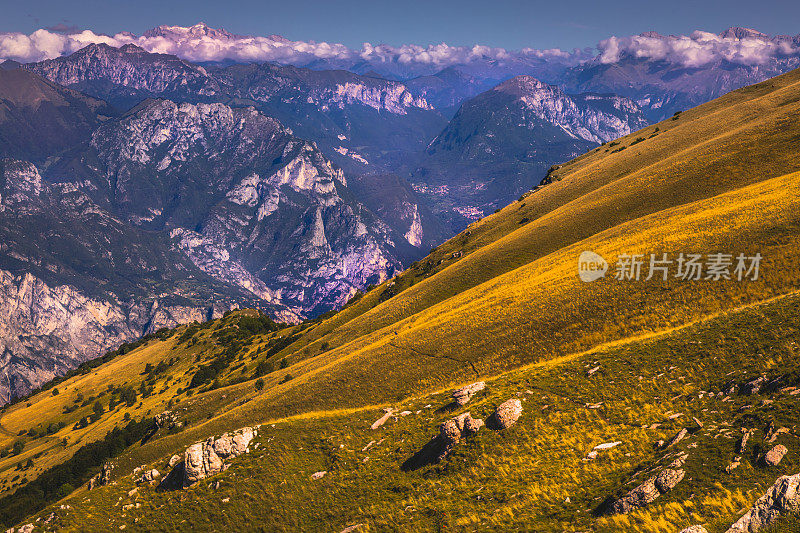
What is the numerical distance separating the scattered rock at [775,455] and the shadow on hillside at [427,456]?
23.2m

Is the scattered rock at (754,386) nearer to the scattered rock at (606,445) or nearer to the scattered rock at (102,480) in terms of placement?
the scattered rock at (606,445)

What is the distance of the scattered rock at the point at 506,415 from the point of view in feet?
135

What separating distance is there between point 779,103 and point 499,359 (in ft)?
400

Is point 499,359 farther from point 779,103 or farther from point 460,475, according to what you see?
point 779,103

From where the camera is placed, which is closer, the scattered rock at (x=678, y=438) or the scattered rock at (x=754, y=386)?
the scattered rock at (x=678, y=438)

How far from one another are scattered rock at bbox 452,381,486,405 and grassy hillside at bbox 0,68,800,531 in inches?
39.7

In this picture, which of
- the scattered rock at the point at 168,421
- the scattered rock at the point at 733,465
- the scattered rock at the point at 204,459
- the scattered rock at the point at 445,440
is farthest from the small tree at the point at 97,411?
the scattered rock at the point at 733,465

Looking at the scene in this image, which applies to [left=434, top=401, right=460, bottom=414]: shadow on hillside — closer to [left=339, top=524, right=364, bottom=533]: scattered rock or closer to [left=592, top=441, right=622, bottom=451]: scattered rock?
[left=339, top=524, right=364, bottom=533]: scattered rock

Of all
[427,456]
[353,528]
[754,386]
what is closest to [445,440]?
[427,456]

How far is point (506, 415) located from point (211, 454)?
32108 mm

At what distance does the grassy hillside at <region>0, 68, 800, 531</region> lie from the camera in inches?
1268

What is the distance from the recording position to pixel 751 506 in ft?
79.6

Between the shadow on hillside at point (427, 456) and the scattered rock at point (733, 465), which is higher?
the shadow on hillside at point (427, 456)

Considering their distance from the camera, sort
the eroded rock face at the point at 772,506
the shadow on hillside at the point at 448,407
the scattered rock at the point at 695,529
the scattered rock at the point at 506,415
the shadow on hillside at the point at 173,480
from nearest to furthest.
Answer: the eroded rock face at the point at 772,506 → the scattered rock at the point at 695,529 → the scattered rock at the point at 506,415 → the shadow on hillside at the point at 448,407 → the shadow on hillside at the point at 173,480
